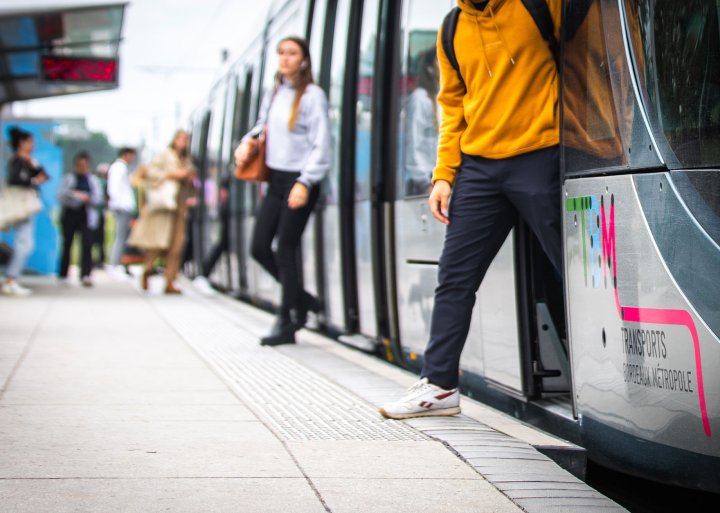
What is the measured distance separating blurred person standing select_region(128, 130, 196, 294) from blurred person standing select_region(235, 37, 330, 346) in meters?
6.24

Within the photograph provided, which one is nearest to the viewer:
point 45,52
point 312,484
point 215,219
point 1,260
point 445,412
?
point 312,484

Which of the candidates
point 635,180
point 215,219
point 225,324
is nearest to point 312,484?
point 635,180

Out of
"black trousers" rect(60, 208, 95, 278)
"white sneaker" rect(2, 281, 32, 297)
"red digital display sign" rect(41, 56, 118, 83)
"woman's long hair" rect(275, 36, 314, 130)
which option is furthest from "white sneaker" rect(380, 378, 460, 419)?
"black trousers" rect(60, 208, 95, 278)

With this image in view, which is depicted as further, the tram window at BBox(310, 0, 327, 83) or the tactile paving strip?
→ the tram window at BBox(310, 0, 327, 83)

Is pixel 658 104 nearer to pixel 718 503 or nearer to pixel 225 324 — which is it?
pixel 718 503

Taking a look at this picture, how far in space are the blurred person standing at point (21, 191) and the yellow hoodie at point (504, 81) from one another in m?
9.60

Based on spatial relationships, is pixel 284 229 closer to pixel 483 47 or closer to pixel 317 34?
pixel 317 34

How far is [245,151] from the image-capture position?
780 centimetres

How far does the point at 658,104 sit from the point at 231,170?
10219mm

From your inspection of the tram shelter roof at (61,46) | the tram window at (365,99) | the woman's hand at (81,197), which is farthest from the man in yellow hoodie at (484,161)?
the woman's hand at (81,197)

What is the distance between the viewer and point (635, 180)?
12.6ft

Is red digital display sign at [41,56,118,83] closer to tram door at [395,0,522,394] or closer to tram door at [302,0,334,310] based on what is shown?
tram door at [302,0,334,310]

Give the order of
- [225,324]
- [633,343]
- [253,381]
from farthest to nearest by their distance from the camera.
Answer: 1. [225,324]
2. [253,381]
3. [633,343]

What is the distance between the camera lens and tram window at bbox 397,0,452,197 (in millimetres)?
5875
